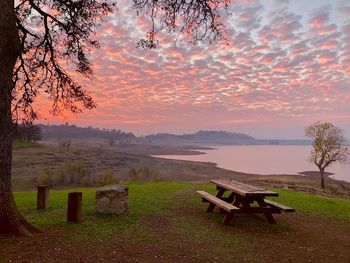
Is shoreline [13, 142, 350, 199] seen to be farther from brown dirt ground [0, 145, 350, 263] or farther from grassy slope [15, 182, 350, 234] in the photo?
brown dirt ground [0, 145, 350, 263]

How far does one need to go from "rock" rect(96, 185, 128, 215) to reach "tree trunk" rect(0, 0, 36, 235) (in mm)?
3147

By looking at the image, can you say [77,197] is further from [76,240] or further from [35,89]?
[35,89]

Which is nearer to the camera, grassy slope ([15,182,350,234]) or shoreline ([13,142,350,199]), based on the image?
grassy slope ([15,182,350,234])

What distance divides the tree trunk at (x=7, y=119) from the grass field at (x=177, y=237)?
1.62ft

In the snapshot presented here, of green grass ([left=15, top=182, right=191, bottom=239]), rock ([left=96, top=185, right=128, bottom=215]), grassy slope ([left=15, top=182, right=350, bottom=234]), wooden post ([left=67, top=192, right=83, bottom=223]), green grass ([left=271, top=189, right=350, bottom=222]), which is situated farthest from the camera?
green grass ([left=271, top=189, right=350, bottom=222])

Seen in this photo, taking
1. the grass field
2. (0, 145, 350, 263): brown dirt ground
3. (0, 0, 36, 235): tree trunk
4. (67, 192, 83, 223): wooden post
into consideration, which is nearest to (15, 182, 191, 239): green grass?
the grass field

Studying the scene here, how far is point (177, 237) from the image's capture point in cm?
884

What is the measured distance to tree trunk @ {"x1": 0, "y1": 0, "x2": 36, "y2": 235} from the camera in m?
7.45

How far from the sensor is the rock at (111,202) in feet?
35.1

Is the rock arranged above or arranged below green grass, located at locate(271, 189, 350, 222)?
above

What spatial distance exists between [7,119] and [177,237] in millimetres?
5046

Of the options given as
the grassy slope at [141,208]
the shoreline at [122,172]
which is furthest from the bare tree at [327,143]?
the grassy slope at [141,208]

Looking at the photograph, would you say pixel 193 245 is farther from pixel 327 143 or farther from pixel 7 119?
pixel 327 143

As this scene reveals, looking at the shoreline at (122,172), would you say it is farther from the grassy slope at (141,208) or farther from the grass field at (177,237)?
the grass field at (177,237)
